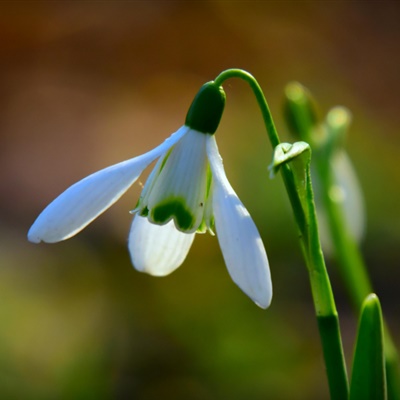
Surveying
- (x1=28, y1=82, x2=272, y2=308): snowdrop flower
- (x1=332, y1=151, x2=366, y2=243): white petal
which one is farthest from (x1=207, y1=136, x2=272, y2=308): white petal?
(x1=332, y1=151, x2=366, y2=243): white petal

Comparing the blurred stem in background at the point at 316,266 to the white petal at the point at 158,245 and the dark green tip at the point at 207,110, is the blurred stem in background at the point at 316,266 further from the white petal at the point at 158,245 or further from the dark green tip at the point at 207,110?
the white petal at the point at 158,245

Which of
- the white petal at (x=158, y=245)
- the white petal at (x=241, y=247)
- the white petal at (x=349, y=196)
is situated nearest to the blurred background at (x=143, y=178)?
the white petal at (x=349, y=196)

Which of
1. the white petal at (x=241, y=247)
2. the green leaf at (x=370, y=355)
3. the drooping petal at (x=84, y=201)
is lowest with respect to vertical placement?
the green leaf at (x=370, y=355)

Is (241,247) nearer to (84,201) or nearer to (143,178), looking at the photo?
(84,201)

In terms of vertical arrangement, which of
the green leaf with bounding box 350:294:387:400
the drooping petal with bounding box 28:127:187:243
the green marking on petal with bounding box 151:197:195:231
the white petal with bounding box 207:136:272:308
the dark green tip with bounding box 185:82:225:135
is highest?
the dark green tip with bounding box 185:82:225:135

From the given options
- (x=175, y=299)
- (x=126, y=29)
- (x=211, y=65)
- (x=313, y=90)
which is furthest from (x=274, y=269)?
(x=126, y=29)

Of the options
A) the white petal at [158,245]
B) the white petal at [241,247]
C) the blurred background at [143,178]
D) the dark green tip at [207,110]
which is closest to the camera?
the white petal at [241,247]

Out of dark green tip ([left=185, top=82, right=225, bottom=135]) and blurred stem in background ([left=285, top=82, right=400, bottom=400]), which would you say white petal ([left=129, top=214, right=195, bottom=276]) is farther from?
blurred stem in background ([left=285, top=82, right=400, bottom=400])

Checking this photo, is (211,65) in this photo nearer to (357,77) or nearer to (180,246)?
(357,77)
